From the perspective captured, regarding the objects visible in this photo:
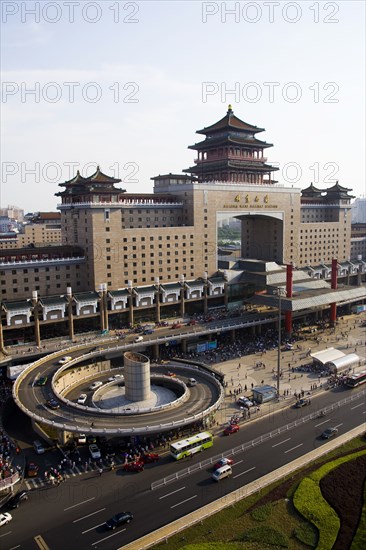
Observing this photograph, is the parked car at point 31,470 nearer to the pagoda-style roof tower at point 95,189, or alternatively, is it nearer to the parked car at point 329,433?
the parked car at point 329,433

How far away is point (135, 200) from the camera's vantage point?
8712cm

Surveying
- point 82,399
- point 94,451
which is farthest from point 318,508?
point 82,399

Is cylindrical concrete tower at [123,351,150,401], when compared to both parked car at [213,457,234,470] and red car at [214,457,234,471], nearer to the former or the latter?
red car at [214,457,234,471]

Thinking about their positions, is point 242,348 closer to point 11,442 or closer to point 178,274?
point 178,274

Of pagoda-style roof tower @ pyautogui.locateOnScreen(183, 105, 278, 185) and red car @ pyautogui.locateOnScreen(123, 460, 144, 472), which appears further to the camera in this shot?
pagoda-style roof tower @ pyautogui.locateOnScreen(183, 105, 278, 185)

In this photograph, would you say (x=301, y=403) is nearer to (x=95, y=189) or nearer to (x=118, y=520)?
(x=118, y=520)

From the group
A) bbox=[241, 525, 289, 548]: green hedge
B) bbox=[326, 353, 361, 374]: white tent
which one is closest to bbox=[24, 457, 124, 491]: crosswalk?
bbox=[241, 525, 289, 548]: green hedge

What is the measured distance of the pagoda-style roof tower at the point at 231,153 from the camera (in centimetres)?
9719

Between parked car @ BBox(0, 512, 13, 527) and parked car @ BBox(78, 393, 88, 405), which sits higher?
Answer: parked car @ BBox(78, 393, 88, 405)

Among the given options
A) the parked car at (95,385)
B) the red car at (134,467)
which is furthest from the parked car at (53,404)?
the red car at (134,467)

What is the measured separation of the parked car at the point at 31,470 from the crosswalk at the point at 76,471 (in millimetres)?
461

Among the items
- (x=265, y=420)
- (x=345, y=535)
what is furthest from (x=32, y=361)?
(x=345, y=535)

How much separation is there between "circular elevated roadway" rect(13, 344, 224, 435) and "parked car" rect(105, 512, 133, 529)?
9.92 meters

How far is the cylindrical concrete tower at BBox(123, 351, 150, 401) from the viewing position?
5253cm
